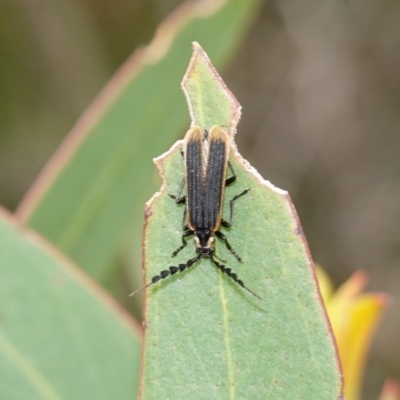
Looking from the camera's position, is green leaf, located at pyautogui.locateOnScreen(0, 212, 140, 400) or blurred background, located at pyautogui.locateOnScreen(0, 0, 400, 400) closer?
green leaf, located at pyautogui.locateOnScreen(0, 212, 140, 400)

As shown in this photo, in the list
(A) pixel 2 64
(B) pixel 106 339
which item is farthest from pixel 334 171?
(B) pixel 106 339

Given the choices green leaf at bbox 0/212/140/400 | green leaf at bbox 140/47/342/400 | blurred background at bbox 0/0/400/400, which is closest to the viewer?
green leaf at bbox 140/47/342/400

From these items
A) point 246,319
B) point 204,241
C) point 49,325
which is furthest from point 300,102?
point 246,319

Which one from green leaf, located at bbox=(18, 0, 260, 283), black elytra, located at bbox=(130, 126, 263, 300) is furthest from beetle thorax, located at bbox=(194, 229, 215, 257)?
green leaf, located at bbox=(18, 0, 260, 283)

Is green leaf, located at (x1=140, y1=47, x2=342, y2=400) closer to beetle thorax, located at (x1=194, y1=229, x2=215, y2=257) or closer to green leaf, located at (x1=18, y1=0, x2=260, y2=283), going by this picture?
beetle thorax, located at (x1=194, y1=229, x2=215, y2=257)

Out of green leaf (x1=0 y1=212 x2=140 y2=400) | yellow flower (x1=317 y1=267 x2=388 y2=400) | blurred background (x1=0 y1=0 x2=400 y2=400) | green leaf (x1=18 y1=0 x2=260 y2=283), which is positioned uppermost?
blurred background (x1=0 y1=0 x2=400 y2=400)
